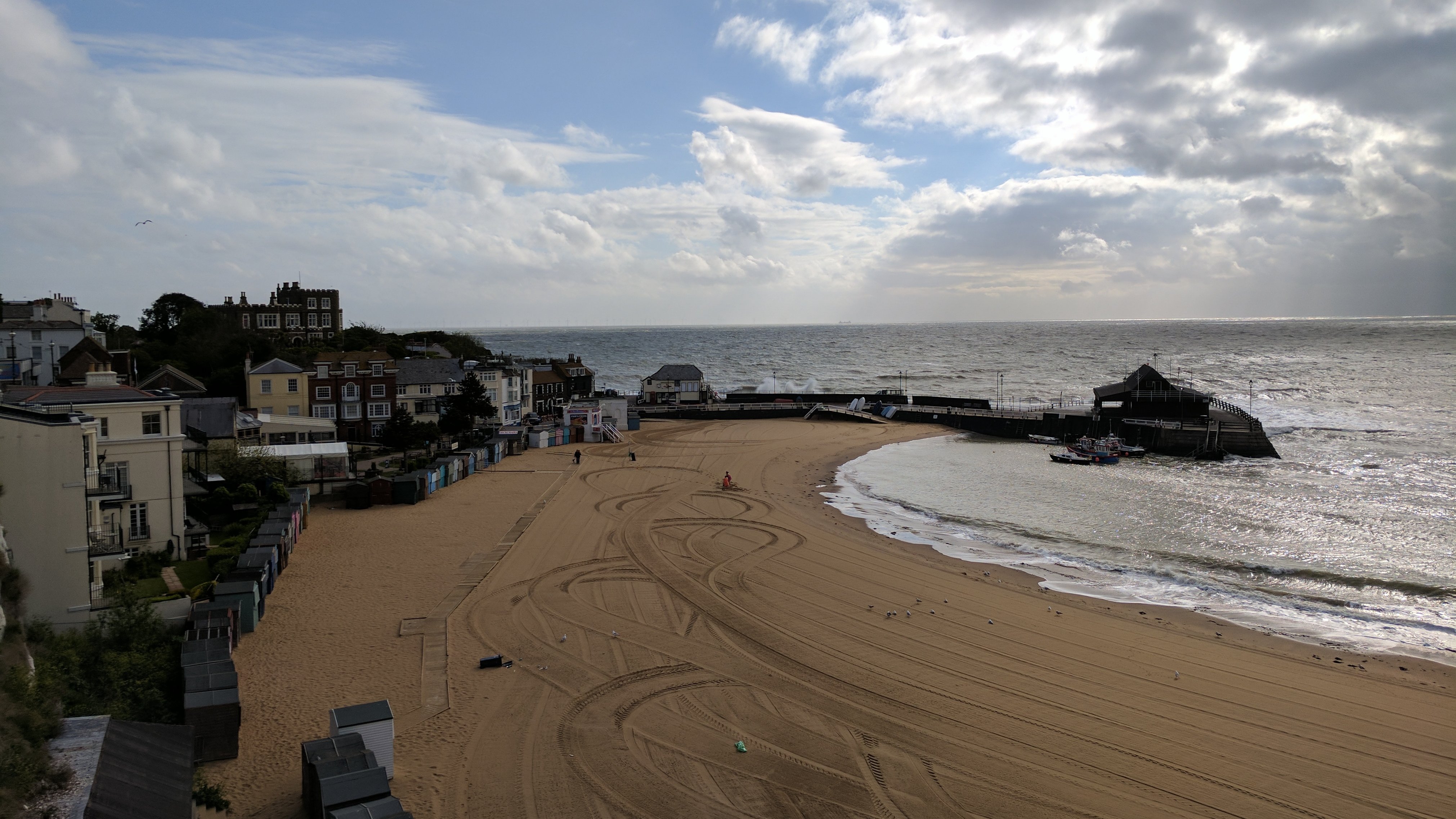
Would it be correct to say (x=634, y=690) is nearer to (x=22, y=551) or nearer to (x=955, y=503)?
(x=22, y=551)

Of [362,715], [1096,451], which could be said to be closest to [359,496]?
[362,715]

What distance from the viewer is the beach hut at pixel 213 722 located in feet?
41.8

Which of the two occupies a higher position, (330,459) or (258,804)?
(330,459)

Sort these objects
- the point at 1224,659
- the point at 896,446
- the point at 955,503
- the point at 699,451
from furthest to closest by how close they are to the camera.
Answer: the point at 896,446 < the point at 699,451 < the point at 955,503 < the point at 1224,659

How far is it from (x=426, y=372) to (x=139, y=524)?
95.7ft

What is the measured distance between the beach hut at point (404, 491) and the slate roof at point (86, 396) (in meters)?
9.65

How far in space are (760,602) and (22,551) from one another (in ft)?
53.3

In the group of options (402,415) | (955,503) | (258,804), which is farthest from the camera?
(402,415)

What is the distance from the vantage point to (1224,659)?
18.1 m

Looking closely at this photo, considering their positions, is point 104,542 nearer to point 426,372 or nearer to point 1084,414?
point 426,372

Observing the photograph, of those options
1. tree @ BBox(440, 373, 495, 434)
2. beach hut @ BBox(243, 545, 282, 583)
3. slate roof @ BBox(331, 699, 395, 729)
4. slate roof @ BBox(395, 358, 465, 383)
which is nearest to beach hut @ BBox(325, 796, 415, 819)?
slate roof @ BBox(331, 699, 395, 729)

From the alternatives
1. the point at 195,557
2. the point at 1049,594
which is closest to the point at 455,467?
the point at 195,557

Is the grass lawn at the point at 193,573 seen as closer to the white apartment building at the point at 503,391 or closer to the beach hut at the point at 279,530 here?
the beach hut at the point at 279,530

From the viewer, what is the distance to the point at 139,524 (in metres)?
22.5
